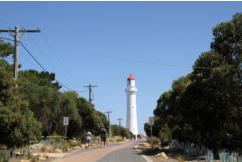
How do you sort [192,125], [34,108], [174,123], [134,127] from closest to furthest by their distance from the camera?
1. [192,125]
2. [34,108]
3. [174,123]
4. [134,127]

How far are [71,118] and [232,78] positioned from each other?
21398 mm

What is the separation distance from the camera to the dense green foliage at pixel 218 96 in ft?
69.2

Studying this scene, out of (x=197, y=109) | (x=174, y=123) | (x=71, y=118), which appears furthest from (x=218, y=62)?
(x=71, y=118)

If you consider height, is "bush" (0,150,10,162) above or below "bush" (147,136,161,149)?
above

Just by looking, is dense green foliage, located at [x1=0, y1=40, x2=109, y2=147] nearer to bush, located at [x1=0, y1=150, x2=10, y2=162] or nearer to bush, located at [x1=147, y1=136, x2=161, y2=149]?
bush, located at [x1=0, y1=150, x2=10, y2=162]

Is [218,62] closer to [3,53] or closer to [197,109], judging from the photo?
[197,109]

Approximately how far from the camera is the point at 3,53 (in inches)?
1554

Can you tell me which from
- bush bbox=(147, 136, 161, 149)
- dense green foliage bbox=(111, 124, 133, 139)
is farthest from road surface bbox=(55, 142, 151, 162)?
dense green foliage bbox=(111, 124, 133, 139)

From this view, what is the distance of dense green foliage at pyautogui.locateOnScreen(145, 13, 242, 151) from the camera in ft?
69.2

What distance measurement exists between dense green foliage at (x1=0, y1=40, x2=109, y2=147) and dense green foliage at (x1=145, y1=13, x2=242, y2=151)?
1093 centimetres

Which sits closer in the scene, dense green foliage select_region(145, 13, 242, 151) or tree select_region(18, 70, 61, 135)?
dense green foliage select_region(145, 13, 242, 151)

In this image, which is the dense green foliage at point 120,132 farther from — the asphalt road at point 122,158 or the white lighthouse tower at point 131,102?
the asphalt road at point 122,158

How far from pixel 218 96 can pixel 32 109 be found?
14979 mm

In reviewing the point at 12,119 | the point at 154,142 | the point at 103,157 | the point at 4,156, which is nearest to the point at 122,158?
the point at 103,157
